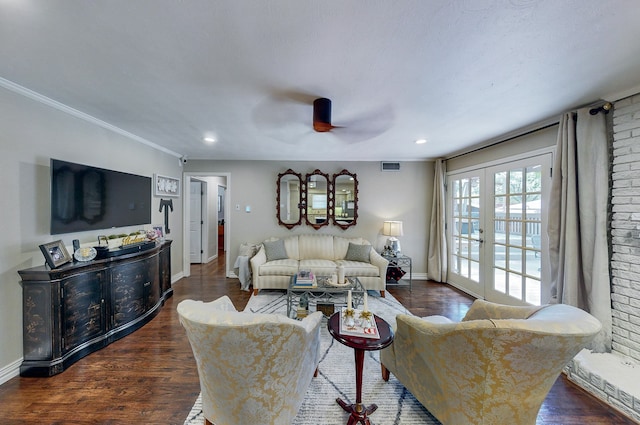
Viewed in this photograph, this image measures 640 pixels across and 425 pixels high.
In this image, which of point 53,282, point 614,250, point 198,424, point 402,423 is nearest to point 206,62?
point 53,282

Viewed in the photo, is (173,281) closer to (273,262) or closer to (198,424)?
(273,262)

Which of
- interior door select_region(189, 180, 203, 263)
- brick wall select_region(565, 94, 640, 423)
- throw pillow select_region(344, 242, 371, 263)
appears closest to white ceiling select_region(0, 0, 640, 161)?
brick wall select_region(565, 94, 640, 423)

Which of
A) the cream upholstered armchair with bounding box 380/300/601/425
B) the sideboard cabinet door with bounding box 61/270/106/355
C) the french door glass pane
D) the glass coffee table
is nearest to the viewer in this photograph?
the cream upholstered armchair with bounding box 380/300/601/425

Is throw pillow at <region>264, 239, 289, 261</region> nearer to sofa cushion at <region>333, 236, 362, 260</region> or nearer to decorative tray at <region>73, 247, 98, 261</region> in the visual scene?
sofa cushion at <region>333, 236, 362, 260</region>

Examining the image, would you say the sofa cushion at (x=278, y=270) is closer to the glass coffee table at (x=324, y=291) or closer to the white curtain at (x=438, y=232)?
the glass coffee table at (x=324, y=291)

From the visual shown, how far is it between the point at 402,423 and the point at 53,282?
2.86 m

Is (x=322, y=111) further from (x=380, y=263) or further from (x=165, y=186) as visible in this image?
(x=165, y=186)

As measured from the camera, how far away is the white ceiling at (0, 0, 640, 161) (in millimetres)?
1141

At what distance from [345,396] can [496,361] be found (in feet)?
3.56

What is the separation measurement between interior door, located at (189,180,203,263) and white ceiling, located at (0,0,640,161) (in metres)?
3.16

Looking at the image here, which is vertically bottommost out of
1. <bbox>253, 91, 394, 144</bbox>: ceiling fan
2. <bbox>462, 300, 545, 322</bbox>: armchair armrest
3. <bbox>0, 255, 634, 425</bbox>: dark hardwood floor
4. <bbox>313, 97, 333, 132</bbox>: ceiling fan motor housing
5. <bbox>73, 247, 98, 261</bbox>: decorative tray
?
<bbox>0, 255, 634, 425</bbox>: dark hardwood floor

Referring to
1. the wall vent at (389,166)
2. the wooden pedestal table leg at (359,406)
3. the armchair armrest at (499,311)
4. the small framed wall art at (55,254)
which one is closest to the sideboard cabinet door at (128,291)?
the small framed wall art at (55,254)

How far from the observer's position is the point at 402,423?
4.91 feet

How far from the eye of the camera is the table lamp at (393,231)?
4.13 m
